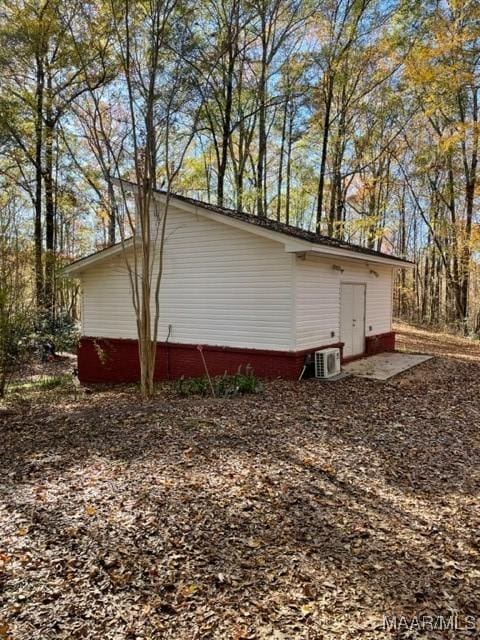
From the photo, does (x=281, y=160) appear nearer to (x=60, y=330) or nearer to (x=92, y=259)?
(x=60, y=330)

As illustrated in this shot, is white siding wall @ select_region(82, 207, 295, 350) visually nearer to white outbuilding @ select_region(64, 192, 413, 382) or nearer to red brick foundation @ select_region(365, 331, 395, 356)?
white outbuilding @ select_region(64, 192, 413, 382)

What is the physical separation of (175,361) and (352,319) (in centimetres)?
411

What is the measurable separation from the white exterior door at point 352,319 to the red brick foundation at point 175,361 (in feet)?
2.19

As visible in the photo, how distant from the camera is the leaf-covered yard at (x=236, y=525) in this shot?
7.09 feet

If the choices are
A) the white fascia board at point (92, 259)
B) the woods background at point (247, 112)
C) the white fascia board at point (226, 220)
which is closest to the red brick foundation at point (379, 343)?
the white fascia board at point (226, 220)

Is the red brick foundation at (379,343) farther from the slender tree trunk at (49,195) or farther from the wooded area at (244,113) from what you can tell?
the slender tree trunk at (49,195)

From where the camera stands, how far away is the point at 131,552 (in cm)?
262

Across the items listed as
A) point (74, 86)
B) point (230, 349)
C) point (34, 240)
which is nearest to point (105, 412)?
point (230, 349)

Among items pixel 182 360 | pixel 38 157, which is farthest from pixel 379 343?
pixel 38 157

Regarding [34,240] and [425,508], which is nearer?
[425,508]

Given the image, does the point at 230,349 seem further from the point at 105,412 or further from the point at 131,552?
the point at 131,552

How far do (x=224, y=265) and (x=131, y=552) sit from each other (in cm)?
644

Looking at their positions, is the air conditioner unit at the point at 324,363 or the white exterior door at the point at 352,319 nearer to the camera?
the air conditioner unit at the point at 324,363

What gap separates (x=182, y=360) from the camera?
363 inches
